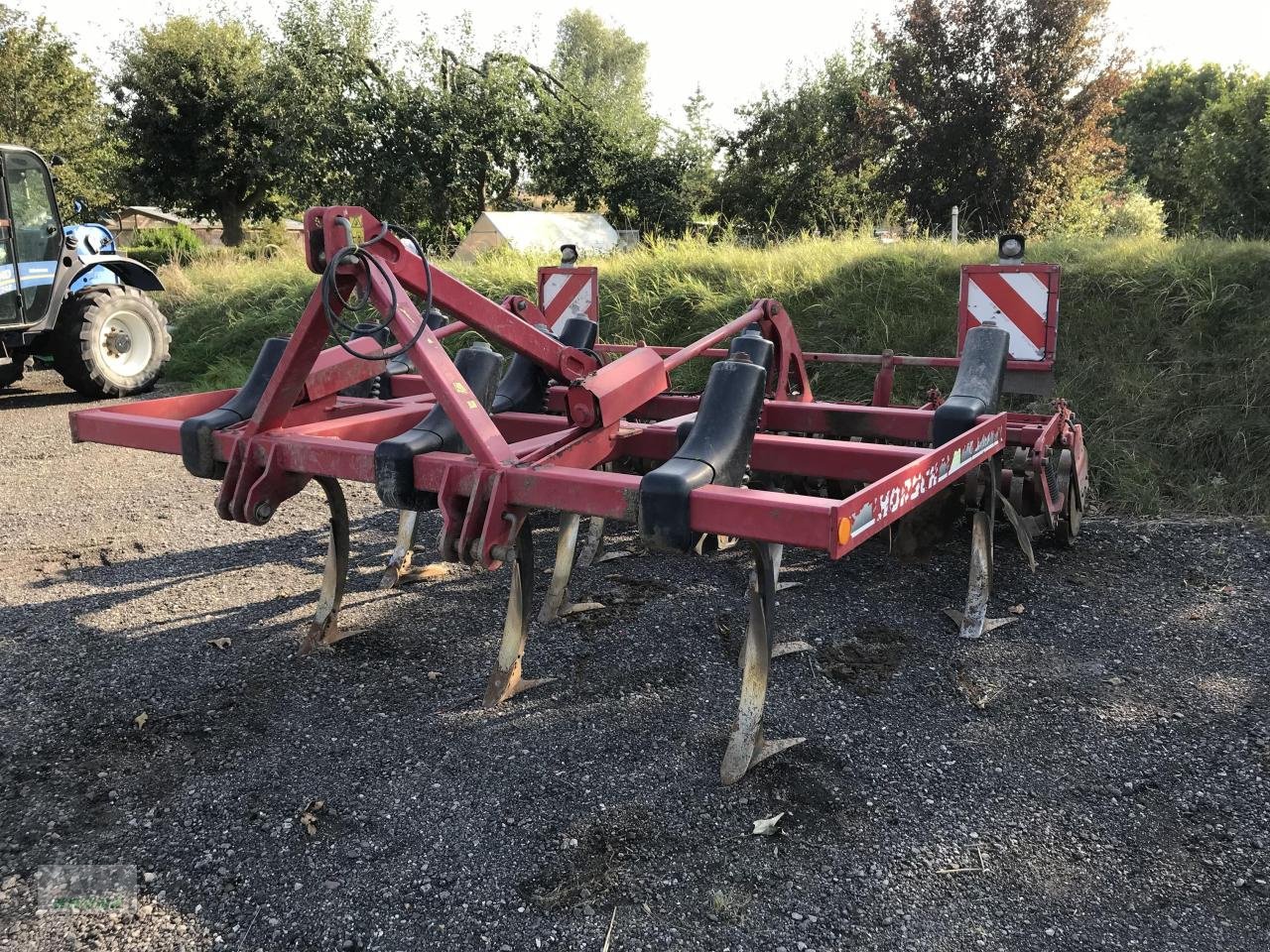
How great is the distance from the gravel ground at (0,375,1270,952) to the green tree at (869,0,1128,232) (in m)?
9.04

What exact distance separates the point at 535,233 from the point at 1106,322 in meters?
8.69

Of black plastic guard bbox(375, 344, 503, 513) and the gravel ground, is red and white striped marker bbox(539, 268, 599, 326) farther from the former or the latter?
black plastic guard bbox(375, 344, 503, 513)

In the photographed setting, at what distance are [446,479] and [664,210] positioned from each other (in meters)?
15.7

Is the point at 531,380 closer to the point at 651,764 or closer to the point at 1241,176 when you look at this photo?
the point at 651,764

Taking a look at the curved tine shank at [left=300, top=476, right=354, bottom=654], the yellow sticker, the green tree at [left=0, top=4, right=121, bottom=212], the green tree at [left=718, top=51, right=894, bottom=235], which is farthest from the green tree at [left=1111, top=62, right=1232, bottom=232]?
the yellow sticker

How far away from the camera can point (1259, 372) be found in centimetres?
524

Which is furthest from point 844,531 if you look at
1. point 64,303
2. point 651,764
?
point 64,303

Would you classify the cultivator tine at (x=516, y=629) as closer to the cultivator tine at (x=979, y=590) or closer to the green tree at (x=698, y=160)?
the cultivator tine at (x=979, y=590)

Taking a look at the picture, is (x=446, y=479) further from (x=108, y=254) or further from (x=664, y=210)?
(x=664, y=210)

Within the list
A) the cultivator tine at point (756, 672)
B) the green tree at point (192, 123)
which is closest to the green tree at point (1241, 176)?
the cultivator tine at point (756, 672)

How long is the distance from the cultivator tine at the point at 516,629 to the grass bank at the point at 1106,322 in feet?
11.3

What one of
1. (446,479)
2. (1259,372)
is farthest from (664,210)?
(446,479)

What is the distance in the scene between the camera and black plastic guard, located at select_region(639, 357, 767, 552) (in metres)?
2.28

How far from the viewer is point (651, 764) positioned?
2670mm
